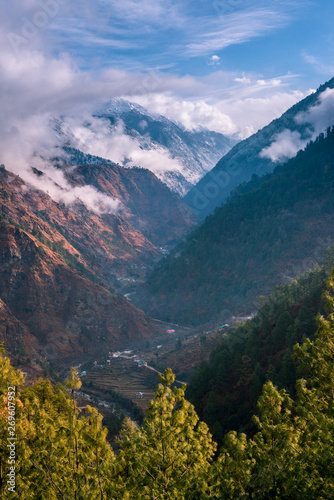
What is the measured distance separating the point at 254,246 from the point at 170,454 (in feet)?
462

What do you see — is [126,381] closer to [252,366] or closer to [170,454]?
[252,366]

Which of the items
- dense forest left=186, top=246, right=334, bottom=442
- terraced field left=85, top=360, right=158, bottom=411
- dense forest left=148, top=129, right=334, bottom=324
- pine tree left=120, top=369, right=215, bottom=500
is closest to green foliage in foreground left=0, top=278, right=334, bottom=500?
pine tree left=120, top=369, right=215, bottom=500

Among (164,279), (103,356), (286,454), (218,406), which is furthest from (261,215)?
(286,454)

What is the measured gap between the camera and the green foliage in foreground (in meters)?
10.5

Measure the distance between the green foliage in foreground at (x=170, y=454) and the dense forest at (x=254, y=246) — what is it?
109 metres

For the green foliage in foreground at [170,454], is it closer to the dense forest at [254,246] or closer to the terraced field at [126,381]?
the terraced field at [126,381]

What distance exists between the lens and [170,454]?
10.8 metres

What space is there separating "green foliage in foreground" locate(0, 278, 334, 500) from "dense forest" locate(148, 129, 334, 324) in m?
109

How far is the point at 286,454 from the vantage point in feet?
39.1

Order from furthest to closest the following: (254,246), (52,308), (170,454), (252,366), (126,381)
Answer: (254,246), (52,308), (126,381), (252,366), (170,454)

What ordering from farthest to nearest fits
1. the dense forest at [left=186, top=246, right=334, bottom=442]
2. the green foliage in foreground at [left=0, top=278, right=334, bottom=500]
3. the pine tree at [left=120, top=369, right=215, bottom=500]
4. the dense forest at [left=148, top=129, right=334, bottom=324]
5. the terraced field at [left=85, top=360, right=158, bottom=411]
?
the dense forest at [left=148, top=129, right=334, bottom=324]
the terraced field at [left=85, top=360, right=158, bottom=411]
the dense forest at [left=186, top=246, right=334, bottom=442]
the pine tree at [left=120, top=369, right=215, bottom=500]
the green foliage in foreground at [left=0, top=278, right=334, bottom=500]

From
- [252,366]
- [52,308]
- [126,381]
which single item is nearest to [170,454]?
[252,366]

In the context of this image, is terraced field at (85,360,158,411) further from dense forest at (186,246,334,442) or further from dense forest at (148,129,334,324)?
dense forest at (148,129,334,324)

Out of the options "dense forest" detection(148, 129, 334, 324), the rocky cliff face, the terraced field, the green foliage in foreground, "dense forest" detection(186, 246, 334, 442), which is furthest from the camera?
"dense forest" detection(148, 129, 334, 324)
